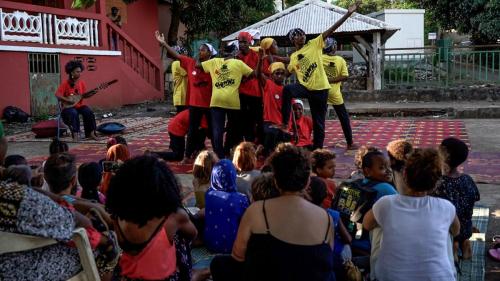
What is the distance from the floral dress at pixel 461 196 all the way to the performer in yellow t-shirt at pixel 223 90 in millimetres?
3685

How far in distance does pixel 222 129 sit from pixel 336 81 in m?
2.09

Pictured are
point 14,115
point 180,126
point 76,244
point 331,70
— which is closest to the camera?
point 76,244

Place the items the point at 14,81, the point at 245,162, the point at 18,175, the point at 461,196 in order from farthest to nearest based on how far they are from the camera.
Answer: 1. the point at 14,81
2. the point at 245,162
3. the point at 461,196
4. the point at 18,175

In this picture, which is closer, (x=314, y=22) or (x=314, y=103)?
(x=314, y=103)

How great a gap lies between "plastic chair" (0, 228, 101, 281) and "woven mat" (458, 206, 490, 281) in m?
2.50

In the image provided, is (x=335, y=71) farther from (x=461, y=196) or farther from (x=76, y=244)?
(x=76, y=244)

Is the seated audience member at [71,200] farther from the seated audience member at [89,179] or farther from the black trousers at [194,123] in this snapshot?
the black trousers at [194,123]

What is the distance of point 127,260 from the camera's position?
2949mm

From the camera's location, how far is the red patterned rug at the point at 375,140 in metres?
7.43

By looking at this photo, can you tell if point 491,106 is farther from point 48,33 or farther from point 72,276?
point 72,276

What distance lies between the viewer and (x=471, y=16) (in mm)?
21188

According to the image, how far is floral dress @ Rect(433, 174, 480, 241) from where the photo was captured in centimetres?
410

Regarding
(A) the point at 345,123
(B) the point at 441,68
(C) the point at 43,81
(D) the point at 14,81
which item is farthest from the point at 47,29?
(B) the point at 441,68

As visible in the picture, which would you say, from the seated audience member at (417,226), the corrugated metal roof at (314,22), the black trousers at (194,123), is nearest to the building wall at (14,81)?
the corrugated metal roof at (314,22)
